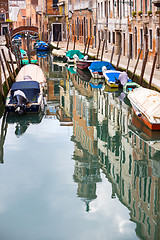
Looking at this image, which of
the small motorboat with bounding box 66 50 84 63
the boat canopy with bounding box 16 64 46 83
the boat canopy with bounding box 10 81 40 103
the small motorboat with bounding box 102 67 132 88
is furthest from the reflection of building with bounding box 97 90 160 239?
the small motorboat with bounding box 66 50 84 63

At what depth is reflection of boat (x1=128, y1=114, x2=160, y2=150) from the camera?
11.9 metres

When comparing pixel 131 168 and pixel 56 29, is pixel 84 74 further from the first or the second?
pixel 56 29

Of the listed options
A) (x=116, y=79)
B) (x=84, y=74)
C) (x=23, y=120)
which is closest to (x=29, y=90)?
(x=23, y=120)

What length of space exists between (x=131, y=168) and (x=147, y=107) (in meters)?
3.09

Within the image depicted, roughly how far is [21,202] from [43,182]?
3.68 feet

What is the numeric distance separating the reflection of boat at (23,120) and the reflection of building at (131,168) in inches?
74.5

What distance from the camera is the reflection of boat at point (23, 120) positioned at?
555 inches

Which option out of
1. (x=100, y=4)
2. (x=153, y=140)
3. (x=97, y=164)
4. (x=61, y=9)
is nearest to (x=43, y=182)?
(x=97, y=164)

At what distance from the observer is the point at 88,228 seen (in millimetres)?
7332

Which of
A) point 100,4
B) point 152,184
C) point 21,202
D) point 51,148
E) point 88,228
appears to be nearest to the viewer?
point 88,228

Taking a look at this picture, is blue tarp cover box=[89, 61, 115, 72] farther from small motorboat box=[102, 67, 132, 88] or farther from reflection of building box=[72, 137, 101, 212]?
reflection of building box=[72, 137, 101, 212]

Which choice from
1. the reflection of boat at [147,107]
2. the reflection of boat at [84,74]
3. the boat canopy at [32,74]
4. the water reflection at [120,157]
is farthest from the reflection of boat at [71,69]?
the reflection of boat at [147,107]

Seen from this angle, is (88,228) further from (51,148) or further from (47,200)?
(51,148)

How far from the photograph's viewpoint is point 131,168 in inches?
405
